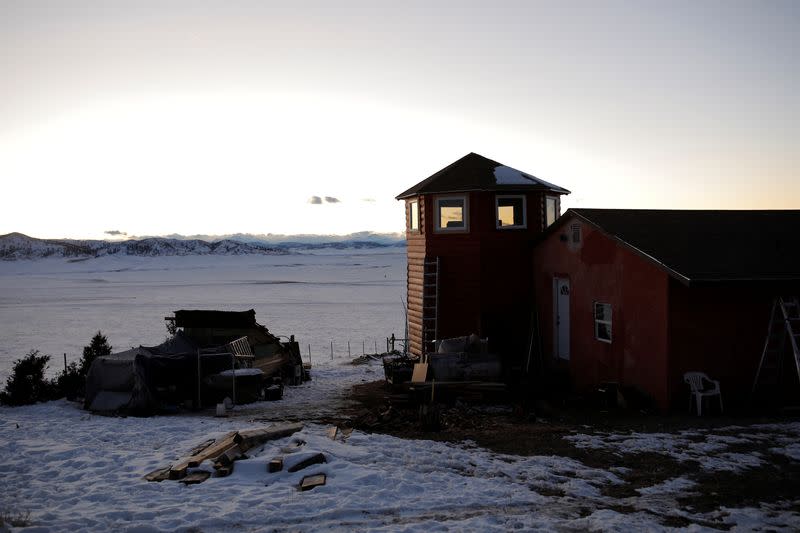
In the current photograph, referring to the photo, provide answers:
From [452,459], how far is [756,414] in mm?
7375

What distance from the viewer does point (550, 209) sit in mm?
21109

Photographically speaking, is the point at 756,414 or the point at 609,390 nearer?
the point at 756,414

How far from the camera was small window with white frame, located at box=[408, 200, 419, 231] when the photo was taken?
2164 cm

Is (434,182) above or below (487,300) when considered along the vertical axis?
above

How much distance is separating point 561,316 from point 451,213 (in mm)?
4915

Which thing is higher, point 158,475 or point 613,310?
point 613,310

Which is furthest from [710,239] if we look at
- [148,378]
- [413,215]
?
[148,378]

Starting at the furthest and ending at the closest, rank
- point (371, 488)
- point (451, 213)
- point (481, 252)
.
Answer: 1. point (451, 213)
2. point (481, 252)
3. point (371, 488)

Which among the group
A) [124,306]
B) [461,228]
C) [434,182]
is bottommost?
[124,306]

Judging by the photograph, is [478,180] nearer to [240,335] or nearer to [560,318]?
[560,318]

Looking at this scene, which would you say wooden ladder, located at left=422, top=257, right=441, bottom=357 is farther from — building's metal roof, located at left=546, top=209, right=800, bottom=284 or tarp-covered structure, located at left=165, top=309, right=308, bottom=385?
tarp-covered structure, located at left=165, top=309, right=308, bottom=385

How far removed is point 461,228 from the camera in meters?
20.3

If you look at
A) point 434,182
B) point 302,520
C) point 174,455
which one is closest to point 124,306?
point 434,182

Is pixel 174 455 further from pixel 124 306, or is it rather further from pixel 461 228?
pixel 124 306
